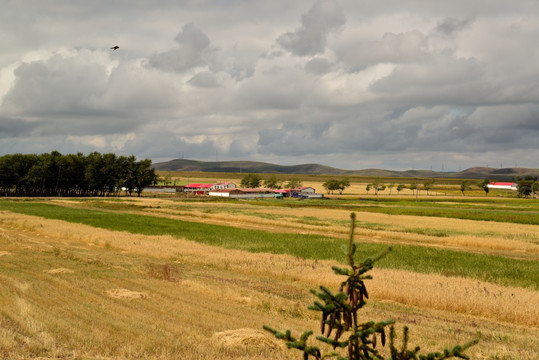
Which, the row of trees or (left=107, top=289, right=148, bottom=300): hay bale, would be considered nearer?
(left=107, top=289, right=148, bottom=300): hay bale

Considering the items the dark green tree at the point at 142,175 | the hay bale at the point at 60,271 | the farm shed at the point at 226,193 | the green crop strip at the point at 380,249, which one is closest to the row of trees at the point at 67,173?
the dark green tree at the point at 142,175

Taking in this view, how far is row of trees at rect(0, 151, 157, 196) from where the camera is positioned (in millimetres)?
155750

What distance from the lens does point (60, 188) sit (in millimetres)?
175000

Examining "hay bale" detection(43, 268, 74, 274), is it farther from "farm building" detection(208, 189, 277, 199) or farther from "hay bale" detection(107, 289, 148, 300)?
"farm building" detection(208, 189, 277, 199)

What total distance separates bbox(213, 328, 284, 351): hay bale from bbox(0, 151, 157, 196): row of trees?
157809 mm

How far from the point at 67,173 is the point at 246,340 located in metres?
166

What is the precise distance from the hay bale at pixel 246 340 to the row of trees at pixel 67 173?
158 meters

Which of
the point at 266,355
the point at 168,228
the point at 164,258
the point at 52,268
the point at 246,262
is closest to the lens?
the point at 266,355

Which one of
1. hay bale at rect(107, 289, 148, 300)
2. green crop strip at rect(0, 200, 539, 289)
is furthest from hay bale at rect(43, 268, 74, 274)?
green crop strip at rect(0, 200, 539, 289)

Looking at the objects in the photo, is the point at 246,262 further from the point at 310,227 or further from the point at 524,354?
the point at 310,227

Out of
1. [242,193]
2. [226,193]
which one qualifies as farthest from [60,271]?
[242,193]

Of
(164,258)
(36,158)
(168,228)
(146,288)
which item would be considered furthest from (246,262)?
(36,158)

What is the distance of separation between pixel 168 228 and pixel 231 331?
46.2 meters

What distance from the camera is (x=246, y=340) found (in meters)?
14.6
